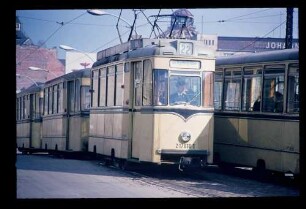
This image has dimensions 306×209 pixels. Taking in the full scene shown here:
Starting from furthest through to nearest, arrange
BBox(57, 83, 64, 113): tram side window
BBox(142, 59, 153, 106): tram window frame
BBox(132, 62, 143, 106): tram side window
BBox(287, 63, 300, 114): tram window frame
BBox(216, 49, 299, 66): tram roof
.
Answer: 1. BBox(57, 83, 64, 113): tram side window
2. BBox(132, 62, 143, 106): tram side window
3. BBox(142, 59, 153, 106): tram window frame
4. BBox(216, 49, 299, 66): tram roof
5. BBox(287, 63, 300, 114): tram window frame

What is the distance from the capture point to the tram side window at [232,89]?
14.2 metres

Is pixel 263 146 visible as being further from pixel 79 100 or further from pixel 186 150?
pixel 79 100

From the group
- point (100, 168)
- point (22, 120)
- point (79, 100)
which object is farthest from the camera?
point (22, 120)

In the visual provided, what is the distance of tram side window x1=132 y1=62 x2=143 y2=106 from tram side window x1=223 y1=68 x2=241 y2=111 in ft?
8.72

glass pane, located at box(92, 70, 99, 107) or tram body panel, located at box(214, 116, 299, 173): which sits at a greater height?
glass pane, located at box(92, 70, 99, 107)

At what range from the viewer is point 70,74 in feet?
65.6

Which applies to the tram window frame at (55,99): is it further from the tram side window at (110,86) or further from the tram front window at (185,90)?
the tram front window at (185,90)

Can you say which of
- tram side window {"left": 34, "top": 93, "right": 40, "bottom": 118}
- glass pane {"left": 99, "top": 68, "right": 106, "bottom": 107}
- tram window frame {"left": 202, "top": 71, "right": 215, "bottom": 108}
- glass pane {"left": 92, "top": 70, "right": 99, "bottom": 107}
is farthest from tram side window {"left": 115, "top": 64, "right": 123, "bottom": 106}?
tram side window {"left": 34, "top": 93, "right": 40, "bottom": 118}

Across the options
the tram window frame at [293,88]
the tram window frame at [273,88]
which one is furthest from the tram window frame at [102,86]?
the tram window frame at [293,88]

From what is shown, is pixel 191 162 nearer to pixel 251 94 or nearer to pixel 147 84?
pixel 147 84

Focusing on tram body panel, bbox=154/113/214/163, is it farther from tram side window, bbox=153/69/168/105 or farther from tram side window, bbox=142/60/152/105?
tram side window, bbox=142/60/152/105

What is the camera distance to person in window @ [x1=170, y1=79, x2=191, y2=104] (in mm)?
12953
